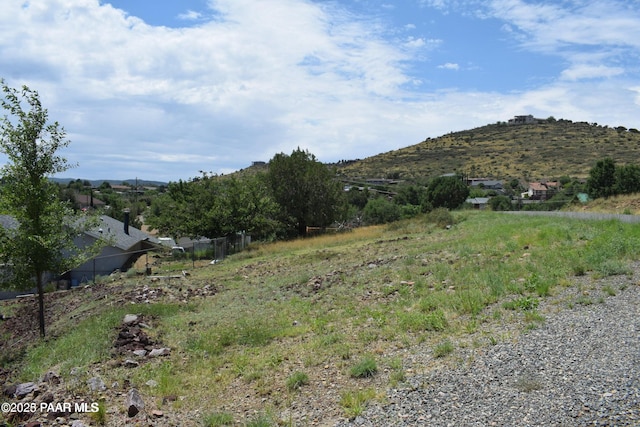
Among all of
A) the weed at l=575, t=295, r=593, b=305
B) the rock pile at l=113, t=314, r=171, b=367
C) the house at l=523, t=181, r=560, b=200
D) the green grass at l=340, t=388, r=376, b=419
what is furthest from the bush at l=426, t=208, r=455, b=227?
the house at l=523, t=181, r=560, b=200

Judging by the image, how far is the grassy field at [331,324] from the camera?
712 cm

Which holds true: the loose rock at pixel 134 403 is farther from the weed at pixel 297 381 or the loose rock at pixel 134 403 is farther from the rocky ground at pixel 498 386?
the weed at pixel 297 381

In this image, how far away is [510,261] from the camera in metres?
13.5

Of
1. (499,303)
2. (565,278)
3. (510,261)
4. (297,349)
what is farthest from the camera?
(510,261)

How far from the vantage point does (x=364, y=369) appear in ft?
23.7

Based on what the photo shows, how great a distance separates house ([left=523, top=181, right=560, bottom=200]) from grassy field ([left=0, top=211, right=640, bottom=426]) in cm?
4725

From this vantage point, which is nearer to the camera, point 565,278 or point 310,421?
point 310,421

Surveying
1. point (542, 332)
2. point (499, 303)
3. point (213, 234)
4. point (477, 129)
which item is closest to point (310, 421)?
point (542, 332)

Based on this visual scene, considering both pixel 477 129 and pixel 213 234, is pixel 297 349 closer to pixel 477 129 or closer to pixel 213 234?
pixel 213 234

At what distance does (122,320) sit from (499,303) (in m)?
8.76

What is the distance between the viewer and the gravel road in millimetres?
5496

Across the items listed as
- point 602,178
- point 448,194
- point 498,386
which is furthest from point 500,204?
point 498,386

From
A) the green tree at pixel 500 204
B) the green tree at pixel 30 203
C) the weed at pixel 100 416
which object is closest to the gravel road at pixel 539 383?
the weed at pixel 100 416

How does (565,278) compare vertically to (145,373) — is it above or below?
above
